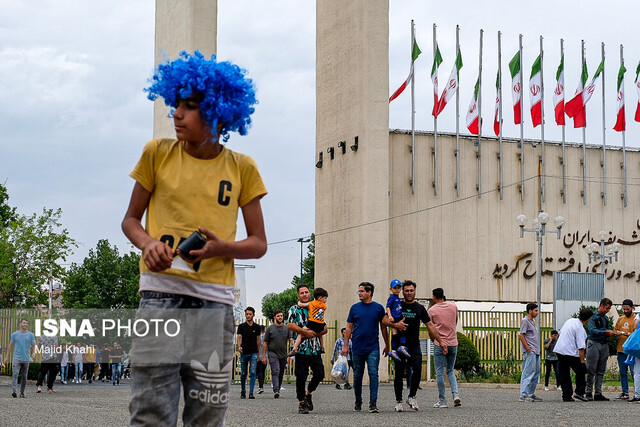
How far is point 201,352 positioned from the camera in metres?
3.65

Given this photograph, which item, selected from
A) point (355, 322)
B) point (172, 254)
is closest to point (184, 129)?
point (172, 254)

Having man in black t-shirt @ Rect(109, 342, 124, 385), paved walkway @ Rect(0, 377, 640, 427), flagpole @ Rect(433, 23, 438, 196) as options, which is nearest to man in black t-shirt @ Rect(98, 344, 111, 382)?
man in black t-shirt @ Rect(109, 342, 124, 385)

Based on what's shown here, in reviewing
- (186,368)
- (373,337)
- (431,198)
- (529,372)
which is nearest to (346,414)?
(373,337)

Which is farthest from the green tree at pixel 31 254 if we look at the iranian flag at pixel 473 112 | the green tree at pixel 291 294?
the green tree at pixel 291 294

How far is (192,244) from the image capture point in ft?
11.6

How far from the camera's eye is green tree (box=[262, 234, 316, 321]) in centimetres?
8738

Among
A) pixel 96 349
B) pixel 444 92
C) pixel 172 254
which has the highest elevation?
pixel 444 92

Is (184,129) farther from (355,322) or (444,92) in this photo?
(444,92)

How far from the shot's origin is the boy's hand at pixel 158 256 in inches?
138

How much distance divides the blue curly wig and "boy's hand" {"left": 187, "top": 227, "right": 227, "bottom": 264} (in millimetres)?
425

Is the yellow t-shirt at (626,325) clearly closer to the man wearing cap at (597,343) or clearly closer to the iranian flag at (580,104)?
the man wearing cap at (597,343)

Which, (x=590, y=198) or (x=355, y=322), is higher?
(x=590, y=198)

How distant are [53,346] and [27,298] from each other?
1451 centimetres

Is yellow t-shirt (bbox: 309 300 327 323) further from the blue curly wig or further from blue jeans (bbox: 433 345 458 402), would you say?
the blue curly wig
